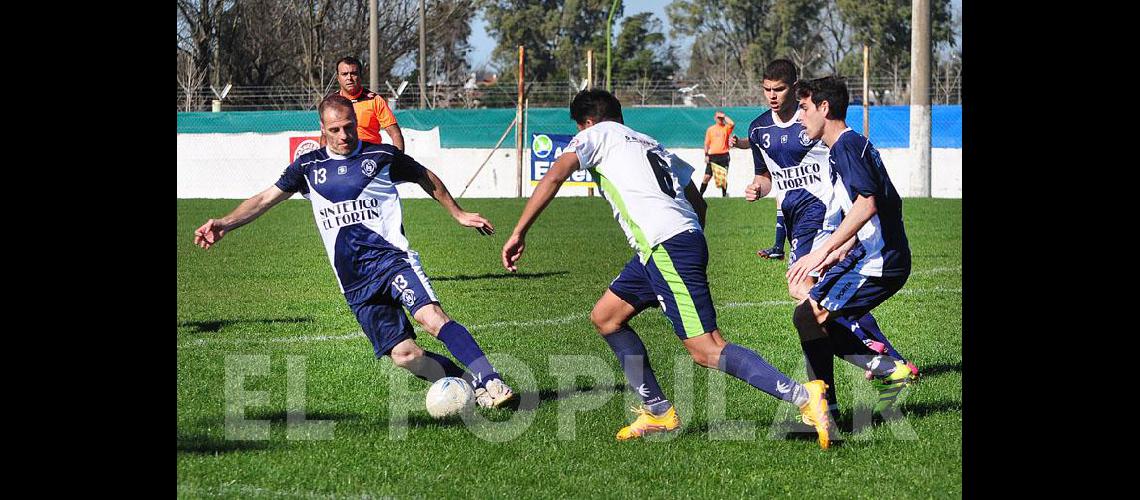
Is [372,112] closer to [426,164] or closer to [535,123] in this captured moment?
[426,164]

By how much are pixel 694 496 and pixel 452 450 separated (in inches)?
47.3

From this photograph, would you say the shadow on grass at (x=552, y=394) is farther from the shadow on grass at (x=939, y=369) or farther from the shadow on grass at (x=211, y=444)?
the shadow on grass at (x=939, y=369)

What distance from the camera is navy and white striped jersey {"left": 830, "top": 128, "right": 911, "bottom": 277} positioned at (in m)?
5.62

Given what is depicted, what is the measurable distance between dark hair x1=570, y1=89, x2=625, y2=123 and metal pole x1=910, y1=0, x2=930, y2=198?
18703 mm

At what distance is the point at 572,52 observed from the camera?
208 ft

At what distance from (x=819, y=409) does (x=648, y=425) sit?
2.66 ft

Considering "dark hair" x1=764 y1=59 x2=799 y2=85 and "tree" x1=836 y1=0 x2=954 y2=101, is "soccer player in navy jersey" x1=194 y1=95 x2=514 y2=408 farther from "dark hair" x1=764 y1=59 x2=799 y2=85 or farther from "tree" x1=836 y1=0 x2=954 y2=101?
"tree" x1=836 y1=0 x2=954 y2=101

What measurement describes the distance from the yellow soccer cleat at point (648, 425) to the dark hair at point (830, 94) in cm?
161

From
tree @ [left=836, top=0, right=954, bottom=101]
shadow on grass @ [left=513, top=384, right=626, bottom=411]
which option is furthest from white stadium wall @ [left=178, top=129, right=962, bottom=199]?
tree @ [left=836, top=0, right=954, bottom=101]

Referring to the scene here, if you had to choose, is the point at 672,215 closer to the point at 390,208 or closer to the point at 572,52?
the point at 390,208

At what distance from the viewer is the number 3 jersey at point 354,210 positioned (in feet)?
20.9

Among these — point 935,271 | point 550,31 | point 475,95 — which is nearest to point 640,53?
point 550,31
